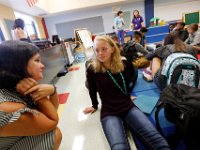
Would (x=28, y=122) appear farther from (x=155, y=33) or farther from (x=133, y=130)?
(x=155, y=33)

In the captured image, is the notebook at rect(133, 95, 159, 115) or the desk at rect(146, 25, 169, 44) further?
the desk at rect(146, 25, 169, 44)

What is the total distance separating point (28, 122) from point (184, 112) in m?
1.03

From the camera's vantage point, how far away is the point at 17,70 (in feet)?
2.52

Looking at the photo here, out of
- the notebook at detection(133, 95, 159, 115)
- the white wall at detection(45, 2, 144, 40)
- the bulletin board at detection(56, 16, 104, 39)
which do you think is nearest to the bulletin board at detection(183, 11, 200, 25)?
the white wall at detection(45, 2, 144, 40)

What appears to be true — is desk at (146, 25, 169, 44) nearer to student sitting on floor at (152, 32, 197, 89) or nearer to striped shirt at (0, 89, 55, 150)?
student sitting on floor at (152, 32, 197, 89)

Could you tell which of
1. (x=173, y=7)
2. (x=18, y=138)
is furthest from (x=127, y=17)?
(x=18, y=138)

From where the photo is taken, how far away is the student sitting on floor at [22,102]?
0.70 m

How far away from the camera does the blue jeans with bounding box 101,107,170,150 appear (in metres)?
1.20

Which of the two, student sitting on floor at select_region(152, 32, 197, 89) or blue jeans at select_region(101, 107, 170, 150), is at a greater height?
student sitting on floor at select_region(152, 32, 197, 89)

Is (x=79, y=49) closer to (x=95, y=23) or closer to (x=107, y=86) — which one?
(x=95, y=23)

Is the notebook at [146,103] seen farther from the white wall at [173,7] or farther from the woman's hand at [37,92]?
the white wall at [173,7]

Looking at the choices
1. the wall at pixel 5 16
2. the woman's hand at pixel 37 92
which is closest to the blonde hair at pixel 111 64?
the woman's hand at pixel 37 92

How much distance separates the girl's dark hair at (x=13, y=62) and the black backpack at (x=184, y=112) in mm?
1084

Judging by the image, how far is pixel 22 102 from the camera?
0.79m
